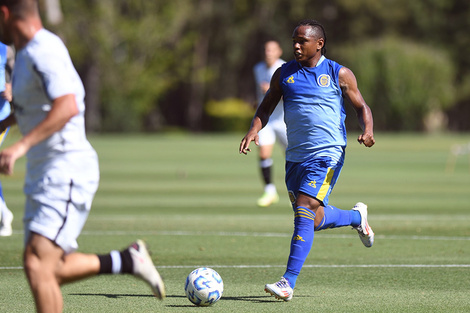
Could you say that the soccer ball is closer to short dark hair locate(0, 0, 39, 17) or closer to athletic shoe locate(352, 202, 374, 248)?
athletic shoe locate(352, 202, 374, 248)

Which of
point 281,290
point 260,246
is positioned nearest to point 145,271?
point 281,290

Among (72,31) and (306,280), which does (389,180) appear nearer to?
(306,280)

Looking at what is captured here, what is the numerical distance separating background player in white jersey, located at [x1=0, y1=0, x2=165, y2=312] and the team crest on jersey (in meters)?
2.90

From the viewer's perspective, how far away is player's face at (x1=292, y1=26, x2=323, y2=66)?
309 inches

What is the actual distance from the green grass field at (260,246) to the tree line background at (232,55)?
4090cm

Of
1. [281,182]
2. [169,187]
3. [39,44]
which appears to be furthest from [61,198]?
[281,182]

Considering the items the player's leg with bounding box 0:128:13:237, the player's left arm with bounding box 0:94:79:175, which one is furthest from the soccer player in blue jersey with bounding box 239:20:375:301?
the player's leg with bounding box 0:128:13:237

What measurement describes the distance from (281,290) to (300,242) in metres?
0.52

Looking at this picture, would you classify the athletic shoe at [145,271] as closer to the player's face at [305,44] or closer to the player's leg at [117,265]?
the player's leg at [117,265]

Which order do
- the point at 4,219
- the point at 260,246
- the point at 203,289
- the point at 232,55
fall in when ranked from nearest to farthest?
the point at 203,289, the point at 260,246, the point at 4,219, the point at 232,55

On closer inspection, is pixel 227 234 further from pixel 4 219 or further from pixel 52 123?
pixel 52 123

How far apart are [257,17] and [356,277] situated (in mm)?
69448

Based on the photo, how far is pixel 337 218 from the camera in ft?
27.0

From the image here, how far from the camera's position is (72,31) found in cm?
6259
